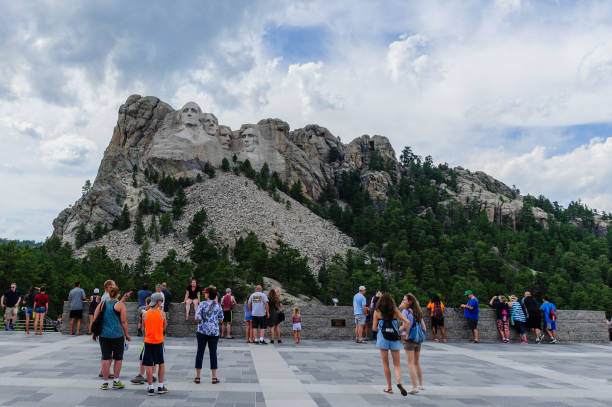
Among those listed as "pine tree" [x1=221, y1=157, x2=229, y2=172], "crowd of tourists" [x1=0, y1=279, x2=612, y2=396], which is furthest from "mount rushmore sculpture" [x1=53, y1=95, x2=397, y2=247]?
"crowd of tourists" [x1=0, y1=279, x2=612, y2=396]

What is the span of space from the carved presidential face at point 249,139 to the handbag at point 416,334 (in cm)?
13315

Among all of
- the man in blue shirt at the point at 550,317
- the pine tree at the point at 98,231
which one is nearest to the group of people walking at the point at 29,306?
the man in blue shirt at the point at 550,317

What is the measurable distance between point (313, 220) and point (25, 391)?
11251 centimetres

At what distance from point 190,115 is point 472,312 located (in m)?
127

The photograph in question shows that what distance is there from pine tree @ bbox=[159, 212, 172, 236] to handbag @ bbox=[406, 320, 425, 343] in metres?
97.4

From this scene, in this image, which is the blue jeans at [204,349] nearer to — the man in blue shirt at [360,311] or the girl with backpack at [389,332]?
the girl with backpack at [389,332]

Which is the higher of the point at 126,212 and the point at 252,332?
the point at 126,212

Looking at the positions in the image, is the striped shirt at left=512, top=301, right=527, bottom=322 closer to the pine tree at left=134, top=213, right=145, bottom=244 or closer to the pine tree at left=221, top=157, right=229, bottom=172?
the pine tree at left=134, top=213, right=145, bottom=244

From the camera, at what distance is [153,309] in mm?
8453

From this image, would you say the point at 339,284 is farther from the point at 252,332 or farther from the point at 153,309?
the point at 153,309

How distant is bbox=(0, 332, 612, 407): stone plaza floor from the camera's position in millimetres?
7941

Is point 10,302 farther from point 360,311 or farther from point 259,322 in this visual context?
point 360,311

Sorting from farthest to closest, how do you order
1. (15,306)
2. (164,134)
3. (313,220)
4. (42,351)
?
(164,134) → (313,220) → (15,306) → (42,351)

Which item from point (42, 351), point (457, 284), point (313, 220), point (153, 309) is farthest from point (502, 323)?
point (313, 220)
